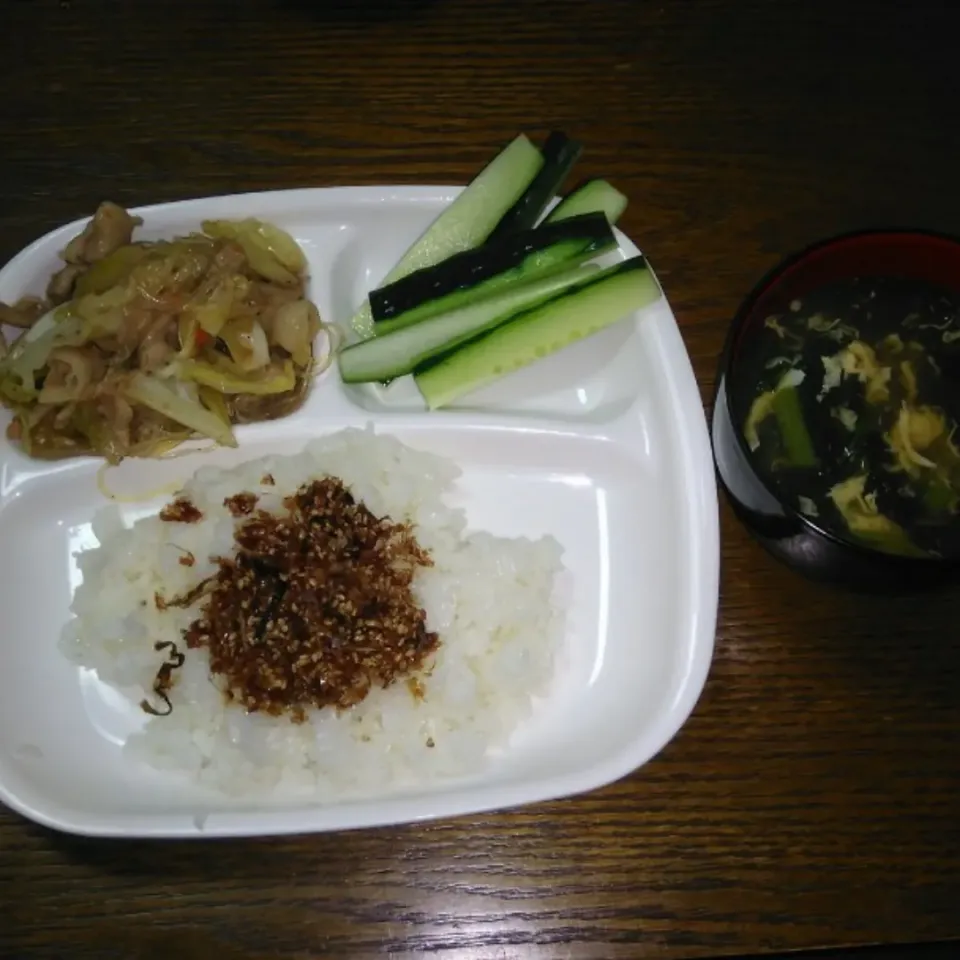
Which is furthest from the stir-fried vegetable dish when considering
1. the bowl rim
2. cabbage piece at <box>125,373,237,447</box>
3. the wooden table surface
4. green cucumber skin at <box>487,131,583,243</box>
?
the bowl rim

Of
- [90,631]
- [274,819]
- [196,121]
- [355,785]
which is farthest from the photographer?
[196,121]

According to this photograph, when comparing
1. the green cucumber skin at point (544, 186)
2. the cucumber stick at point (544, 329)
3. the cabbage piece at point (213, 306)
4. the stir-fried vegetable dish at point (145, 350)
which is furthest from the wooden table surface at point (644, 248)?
the cabbage piece at point (213, 306)

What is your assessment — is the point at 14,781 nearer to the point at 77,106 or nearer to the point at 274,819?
the point at 274,819

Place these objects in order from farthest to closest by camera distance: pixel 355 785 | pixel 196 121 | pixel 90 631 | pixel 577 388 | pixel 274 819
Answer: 1. pixel 196 121
2. pixel 577 388
3. pixel 90 631
4. pixel 355 785
5. pixel 274 819

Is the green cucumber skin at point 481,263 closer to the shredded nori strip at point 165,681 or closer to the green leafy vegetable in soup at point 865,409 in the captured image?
the green leafy vegetable in soup at point 865,409

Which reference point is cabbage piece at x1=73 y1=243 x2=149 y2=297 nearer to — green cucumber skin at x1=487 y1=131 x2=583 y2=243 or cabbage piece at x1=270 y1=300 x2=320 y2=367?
cabbage piece at x1=270 y1=300 x2=320 y2=367

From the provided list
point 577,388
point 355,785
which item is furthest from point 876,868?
point 577,388
